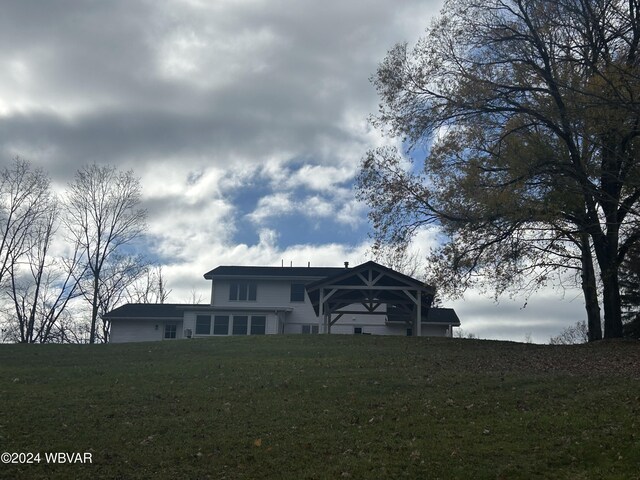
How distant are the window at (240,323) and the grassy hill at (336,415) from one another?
20.7 meters

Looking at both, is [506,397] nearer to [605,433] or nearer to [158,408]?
[605,433]

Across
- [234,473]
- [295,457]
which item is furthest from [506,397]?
[234,473]

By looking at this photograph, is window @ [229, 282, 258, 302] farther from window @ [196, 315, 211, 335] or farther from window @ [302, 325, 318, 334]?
window @ [302, 325, 318, 334]

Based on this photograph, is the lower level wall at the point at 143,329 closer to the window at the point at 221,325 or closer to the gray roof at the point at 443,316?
the window at the point at 221,325

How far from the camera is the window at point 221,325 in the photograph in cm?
4281

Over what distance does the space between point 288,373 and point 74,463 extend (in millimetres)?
7508

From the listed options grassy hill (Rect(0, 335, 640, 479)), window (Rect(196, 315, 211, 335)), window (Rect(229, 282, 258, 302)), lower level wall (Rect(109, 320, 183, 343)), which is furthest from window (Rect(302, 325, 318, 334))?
grassy hill (Rect(0, 335, 640, 479))

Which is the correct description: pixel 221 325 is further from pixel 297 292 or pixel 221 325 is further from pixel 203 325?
pixel 297 292

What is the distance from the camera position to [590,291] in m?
27.1

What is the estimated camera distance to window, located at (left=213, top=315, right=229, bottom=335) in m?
42.8

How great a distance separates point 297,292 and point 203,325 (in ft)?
20.6

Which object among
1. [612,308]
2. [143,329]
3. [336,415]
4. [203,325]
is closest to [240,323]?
[203,325]

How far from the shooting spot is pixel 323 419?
13.6m

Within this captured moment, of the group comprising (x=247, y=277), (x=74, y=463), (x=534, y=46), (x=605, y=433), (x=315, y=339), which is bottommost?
(x=74, y=463)
